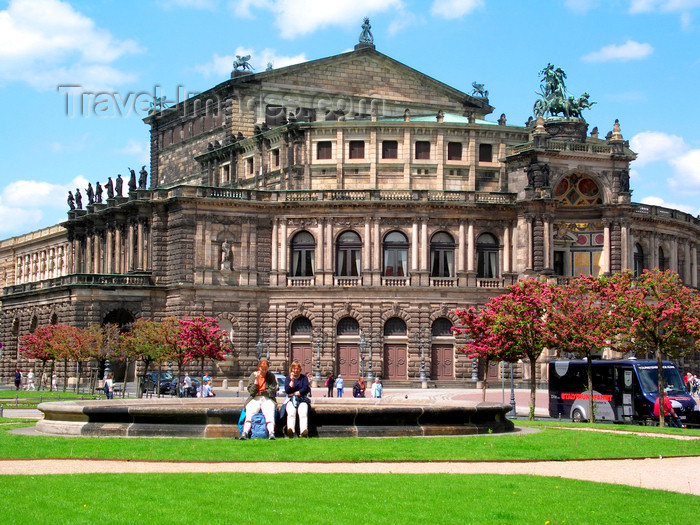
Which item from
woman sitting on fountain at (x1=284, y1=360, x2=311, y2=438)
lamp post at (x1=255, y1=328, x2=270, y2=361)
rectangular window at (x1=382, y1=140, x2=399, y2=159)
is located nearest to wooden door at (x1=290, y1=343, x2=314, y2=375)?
lamp post at (x1=255, y1=328, x2=270, y2=361)

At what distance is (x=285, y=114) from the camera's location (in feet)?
313

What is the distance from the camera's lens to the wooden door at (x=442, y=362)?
78438 mm

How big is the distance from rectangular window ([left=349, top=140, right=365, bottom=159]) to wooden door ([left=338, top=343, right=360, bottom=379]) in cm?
1654

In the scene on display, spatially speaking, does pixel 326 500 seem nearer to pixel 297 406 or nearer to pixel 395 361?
pixel 297 406

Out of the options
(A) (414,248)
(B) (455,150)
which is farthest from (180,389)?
(B) (455,150)

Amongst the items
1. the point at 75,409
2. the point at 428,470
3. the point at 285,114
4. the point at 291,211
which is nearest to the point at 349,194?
the point at 291,211

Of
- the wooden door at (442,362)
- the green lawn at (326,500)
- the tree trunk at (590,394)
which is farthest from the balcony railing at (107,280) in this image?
the green lawn at (326,500)

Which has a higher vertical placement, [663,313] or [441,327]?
[441,327]

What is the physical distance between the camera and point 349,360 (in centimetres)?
7862

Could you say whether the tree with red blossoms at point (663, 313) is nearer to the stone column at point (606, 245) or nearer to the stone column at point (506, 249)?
the stone column at point (506, 249)

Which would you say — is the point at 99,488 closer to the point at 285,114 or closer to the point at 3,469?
the point at 3,469

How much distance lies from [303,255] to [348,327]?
657 cm

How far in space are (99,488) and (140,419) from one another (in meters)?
9.51

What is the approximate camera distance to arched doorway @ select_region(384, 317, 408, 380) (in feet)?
257
